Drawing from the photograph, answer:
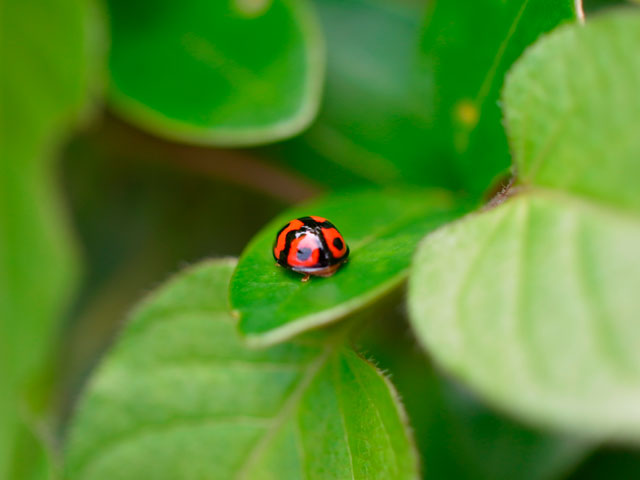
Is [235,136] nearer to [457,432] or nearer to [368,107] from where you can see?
[368,107]

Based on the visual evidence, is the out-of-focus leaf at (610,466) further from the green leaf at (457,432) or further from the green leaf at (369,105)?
the green leaf at (369,105)

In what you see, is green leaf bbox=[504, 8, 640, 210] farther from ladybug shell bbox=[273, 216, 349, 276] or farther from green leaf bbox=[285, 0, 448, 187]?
green leaf bbox=[285, 0, 448, 187]

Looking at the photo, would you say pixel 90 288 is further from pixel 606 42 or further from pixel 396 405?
pixel 606 42

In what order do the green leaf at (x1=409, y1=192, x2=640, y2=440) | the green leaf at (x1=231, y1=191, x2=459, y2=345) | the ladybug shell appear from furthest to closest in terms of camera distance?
the ladybug shell, the green leaf at (x1=231, y1=191, x2=459, y2=345), the green leaf at (x1=409, y1=192, x2=640, y2=440)

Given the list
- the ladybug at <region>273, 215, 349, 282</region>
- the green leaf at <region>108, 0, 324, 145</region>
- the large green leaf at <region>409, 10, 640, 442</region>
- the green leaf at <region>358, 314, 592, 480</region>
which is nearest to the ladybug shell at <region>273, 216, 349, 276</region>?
the ladybug at <region>273, 215, 349, 282</region>

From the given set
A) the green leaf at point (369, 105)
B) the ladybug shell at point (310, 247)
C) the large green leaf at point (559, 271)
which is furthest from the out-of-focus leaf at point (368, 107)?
the large green leaf at point (559, 271)

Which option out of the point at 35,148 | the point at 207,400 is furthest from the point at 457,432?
the point at 35,148
